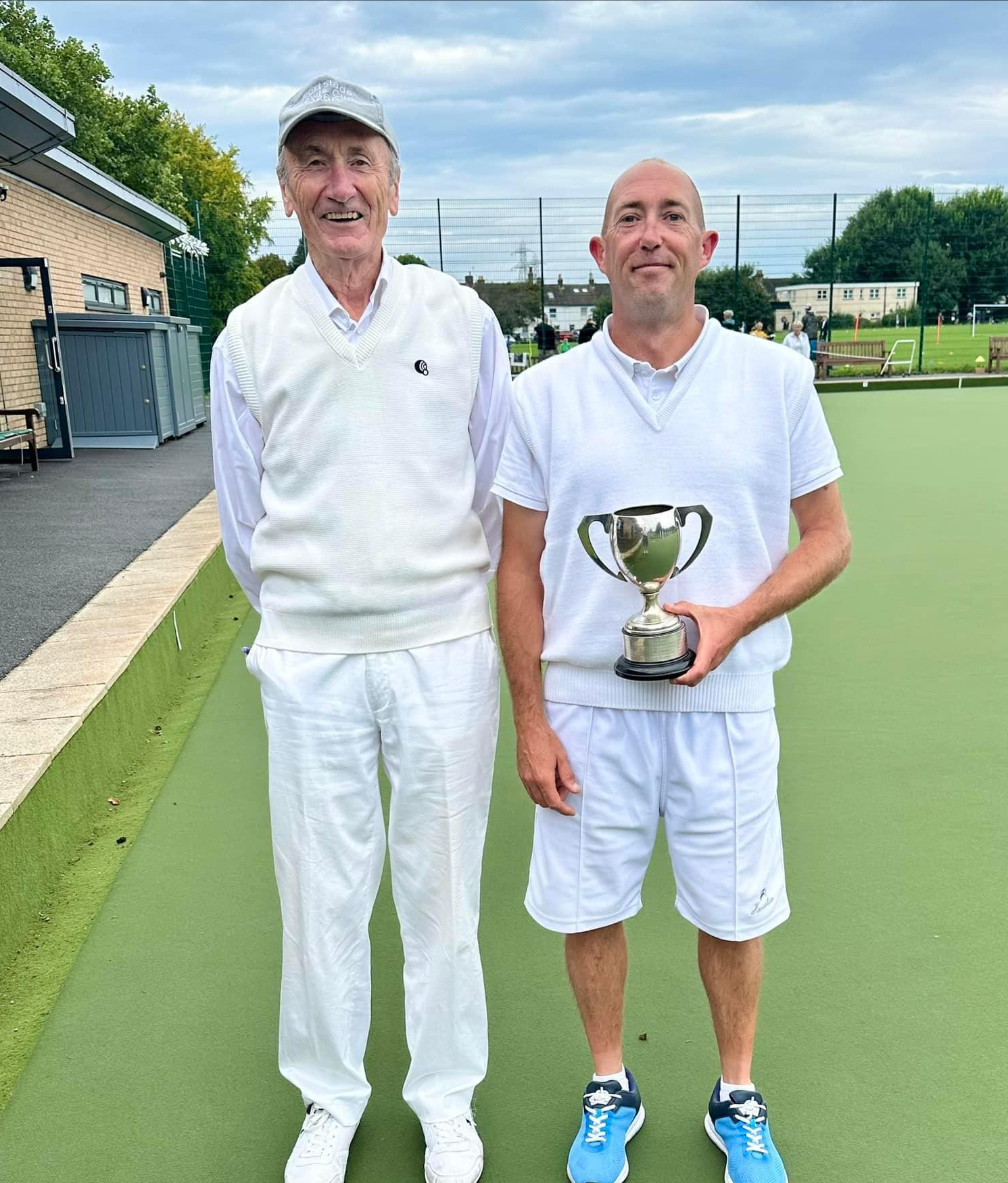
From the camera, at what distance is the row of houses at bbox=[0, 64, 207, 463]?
13.2 meters

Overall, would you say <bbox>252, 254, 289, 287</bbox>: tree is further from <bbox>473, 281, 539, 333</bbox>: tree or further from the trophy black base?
the trophy black base

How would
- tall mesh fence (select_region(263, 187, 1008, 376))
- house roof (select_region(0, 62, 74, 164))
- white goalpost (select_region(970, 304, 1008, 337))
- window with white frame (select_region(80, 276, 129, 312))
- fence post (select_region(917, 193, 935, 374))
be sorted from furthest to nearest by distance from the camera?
white goalpost (select_region(970, 304, 1008, 337))
tall mesh fence (select_region(263, 187, 1008, 376))
fence post (select_region(917, 193, 935, 374))
window with white frame (select_region(80, 276, 129, 312))
house roof (select_region(0, 62, 74, 164))

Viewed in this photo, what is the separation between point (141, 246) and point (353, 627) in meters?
22.6

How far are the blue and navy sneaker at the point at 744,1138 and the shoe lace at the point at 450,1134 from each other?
0.49m

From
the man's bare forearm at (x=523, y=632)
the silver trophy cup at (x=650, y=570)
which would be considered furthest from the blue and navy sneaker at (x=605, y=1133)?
the silver trophy cup at (x=650, y=570)

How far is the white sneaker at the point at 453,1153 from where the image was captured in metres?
2.06

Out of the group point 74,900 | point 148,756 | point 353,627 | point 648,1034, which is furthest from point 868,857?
point 148,756

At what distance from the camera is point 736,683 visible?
80.4 inches

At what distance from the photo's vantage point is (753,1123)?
209 centimetres

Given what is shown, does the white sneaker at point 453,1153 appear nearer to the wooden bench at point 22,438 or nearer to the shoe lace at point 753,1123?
the shoe lace at point 753,1123

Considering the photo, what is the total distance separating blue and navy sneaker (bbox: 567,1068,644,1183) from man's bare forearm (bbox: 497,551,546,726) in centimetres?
77

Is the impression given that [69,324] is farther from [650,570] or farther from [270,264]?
[270,264]

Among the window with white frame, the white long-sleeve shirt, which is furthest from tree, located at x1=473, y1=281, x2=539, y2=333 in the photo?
the white long-sleeve shirt

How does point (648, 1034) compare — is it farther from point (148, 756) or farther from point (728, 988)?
point (148, 756)
